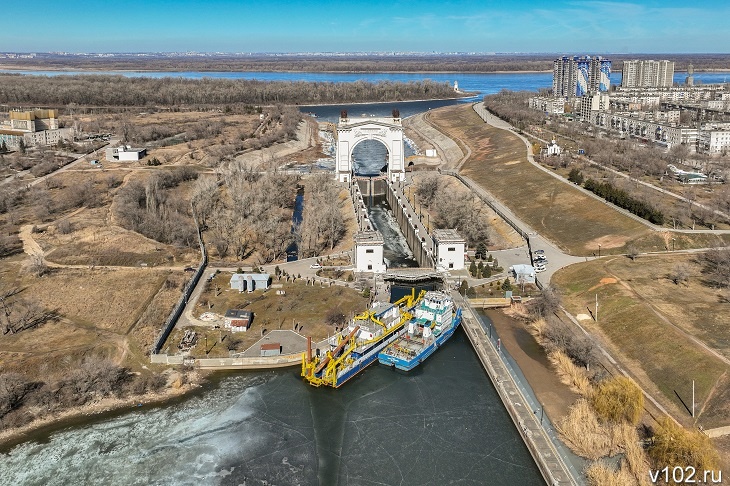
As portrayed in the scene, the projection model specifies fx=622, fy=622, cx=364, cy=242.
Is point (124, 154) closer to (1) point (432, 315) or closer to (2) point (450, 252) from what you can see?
(2) point (450, 252)

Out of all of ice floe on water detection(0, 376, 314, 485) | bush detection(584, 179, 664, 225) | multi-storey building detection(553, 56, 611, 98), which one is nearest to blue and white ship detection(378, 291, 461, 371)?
ice floe on water detection(0, 376, 314, 485)

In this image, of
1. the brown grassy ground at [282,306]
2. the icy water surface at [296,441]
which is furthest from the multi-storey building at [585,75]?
the icy water surface at [296,441]

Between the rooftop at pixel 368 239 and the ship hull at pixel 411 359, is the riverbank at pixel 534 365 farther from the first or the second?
the rooftop at pixel 368 239

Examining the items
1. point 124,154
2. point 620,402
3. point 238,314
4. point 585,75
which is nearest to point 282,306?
point 238,314

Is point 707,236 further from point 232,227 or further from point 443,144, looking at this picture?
point 443,144

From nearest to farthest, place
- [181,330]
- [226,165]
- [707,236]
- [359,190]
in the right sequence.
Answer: [181,330] < [707,236] < [359,190] < [226,165]

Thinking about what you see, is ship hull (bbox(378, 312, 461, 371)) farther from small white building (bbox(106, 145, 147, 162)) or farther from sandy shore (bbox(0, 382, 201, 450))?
small white building (bbox(106, 145, 147, 162))

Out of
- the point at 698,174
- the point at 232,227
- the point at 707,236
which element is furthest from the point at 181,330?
the point at 698,174
